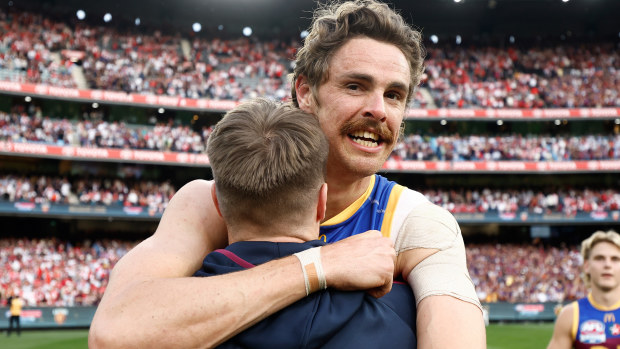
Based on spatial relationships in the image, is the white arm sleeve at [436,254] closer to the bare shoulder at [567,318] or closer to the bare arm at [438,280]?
the bare arm at [438,280]

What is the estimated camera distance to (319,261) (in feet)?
7.12

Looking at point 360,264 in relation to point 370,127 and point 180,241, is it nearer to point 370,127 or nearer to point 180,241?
point 180,241

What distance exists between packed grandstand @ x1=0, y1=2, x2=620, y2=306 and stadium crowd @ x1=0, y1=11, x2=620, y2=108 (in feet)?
0.34

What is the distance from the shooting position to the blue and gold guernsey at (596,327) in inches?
250

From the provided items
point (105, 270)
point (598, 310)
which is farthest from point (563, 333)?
point (105, 270)

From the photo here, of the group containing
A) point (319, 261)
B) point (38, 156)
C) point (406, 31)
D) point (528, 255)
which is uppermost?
point (406, 31)

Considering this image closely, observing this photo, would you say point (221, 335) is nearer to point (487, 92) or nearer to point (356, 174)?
point (356, 174)

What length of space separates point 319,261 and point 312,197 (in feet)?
0.79

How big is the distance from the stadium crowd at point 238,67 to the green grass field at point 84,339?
47.1 feet

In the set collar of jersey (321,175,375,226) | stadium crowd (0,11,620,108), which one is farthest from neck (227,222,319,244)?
stadium crowd (0,11,620,108)

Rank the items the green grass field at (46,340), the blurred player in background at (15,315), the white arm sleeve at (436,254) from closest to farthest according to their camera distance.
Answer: the white arm sleeve at (436,254) → the green grass field at (46,340) → the blurred player in background at (15,315)

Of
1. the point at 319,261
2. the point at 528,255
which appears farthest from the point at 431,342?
the point at 528,255

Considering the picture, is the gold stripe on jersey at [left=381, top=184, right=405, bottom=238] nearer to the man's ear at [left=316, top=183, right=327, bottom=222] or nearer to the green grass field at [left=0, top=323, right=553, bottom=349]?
the man's ear at [left=316, top=183, right=327, bottom=222]

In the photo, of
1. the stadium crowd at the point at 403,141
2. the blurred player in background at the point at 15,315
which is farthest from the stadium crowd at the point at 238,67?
the blurred player in background at the point at 15,315
